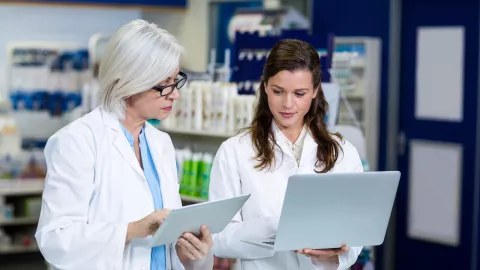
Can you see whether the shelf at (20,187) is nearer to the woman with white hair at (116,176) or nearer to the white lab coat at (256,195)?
the white lab coat at (256,195)

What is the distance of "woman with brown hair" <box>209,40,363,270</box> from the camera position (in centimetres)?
293

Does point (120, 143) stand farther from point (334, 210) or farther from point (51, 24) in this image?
point (51, 24)

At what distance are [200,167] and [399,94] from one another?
236cm

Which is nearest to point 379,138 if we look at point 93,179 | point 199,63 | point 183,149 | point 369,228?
point 183,149

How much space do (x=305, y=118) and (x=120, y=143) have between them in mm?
803

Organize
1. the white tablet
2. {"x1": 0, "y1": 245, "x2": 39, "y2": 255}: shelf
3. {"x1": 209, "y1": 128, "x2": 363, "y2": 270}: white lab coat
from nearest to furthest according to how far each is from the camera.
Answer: the white tablet → {"x1": 209, "y1": 128, "x2": 363, "y2": 270}: white lab coat → {"x1": 0, "y1": 245, "x2": 39, "y2": 255}: shelf

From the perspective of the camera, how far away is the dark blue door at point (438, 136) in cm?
651

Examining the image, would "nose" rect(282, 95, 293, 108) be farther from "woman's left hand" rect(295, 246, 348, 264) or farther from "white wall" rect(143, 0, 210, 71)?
"white wall" rect(143, 0, 210, 71)

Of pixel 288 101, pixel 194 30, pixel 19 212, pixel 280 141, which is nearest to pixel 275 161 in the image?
pixel 280 141

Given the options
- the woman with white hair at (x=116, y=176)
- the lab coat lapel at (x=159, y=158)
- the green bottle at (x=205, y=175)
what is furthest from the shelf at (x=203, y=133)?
the woman with white hair at (x=116, y=176)

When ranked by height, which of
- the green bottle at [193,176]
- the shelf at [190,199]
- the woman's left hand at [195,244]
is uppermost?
the woman's left hand at [195,244]

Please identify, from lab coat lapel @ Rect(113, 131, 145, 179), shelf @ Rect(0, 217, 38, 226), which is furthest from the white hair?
shelf @ Rect(0, 217, 38, 226)

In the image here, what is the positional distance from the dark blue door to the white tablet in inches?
167

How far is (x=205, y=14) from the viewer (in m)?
9.12
